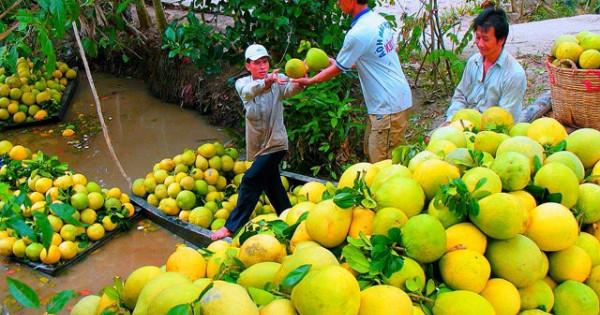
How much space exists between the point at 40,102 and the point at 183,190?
3398 mm

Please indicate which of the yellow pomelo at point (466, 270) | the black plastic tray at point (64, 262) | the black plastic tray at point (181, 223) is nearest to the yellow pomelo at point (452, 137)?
the yellow pomelo at point (466, 270)

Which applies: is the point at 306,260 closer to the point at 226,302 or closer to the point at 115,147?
the point at 226,302

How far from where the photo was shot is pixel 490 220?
1.48 meters

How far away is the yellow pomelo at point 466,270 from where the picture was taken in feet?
4.69

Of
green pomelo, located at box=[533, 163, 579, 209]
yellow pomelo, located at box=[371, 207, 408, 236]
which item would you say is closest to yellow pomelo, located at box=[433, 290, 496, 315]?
yellow pomelo, located at box=[371, 207, 408, 236]

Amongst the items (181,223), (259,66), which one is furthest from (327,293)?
(181,223)

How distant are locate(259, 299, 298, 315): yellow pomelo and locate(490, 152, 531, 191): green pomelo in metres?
0.89

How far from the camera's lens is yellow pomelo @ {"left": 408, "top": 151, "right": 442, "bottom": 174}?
1866mm

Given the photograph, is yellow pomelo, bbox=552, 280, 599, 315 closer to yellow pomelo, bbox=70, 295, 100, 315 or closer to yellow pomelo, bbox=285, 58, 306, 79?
yellow pomelo, bbox=70, 295, 100, 315

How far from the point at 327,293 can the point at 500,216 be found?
612 millimetres

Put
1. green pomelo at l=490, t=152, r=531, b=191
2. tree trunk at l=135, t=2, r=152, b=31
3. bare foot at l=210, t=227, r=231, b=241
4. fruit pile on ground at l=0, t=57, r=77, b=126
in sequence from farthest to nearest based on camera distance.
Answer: tree trunk at l=135, t=2, r=152, b=31, fruit pile on ground at l=0, t=57, r=77, b=126, bare foot at l=210, t=227, r=231, b=241, green pomelo at l=490, t=152, r=531, b=191

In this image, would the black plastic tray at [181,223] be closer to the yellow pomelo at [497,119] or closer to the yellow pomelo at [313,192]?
the yellow pomelo at [313,192]

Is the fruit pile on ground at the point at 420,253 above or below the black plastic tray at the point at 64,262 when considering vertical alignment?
above

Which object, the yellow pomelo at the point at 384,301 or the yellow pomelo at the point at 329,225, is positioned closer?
the yellow pomelo at the point at 384,301
